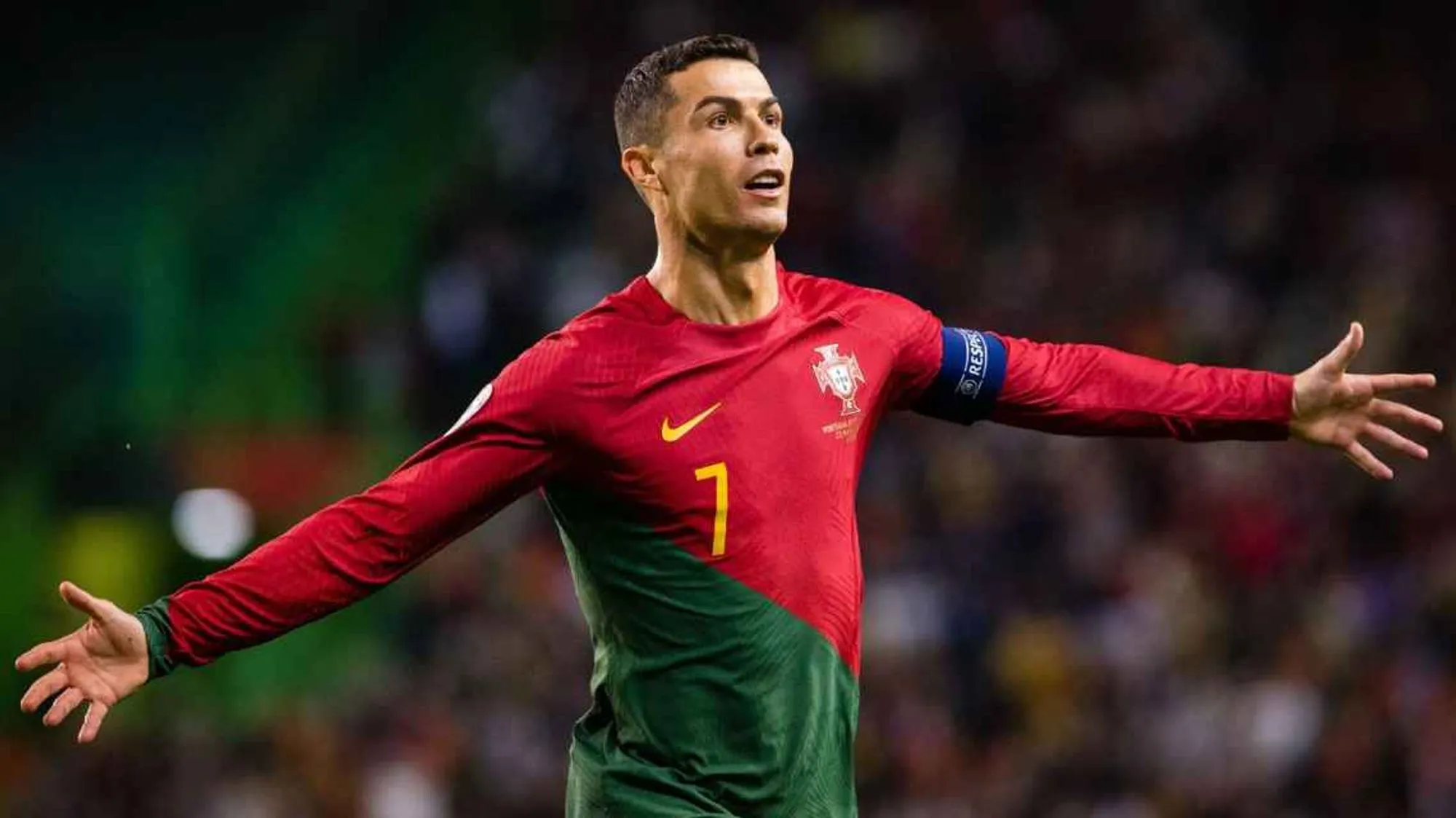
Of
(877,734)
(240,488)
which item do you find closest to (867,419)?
(877,734)

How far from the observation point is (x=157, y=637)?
4430mm

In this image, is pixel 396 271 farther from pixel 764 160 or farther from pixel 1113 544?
pixel 764 160

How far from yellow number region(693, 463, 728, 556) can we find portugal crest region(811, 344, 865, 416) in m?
0.34

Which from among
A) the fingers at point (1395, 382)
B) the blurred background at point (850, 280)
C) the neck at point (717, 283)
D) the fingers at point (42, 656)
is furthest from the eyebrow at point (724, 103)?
the blurred background at point (850, 280)

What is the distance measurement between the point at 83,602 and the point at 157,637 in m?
0.17

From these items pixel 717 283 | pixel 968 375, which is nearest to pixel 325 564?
pixel 717 283

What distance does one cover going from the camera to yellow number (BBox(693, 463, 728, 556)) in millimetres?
4793

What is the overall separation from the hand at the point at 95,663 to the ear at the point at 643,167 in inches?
60.6

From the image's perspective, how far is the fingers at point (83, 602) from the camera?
427cm

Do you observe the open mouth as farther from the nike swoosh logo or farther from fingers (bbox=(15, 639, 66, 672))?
fingers (bbox=(15, 639, 66, 672))

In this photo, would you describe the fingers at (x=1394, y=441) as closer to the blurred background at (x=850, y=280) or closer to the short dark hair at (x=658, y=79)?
the short dark hair at (x=658, y=79)

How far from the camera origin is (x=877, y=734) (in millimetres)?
9852

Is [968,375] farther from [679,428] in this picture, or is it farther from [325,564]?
[325,564]

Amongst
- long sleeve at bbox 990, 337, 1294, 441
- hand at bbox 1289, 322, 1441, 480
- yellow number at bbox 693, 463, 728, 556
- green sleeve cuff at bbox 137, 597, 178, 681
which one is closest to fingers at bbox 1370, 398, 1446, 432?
hand at bbox 1289, 322, 1441, 480
